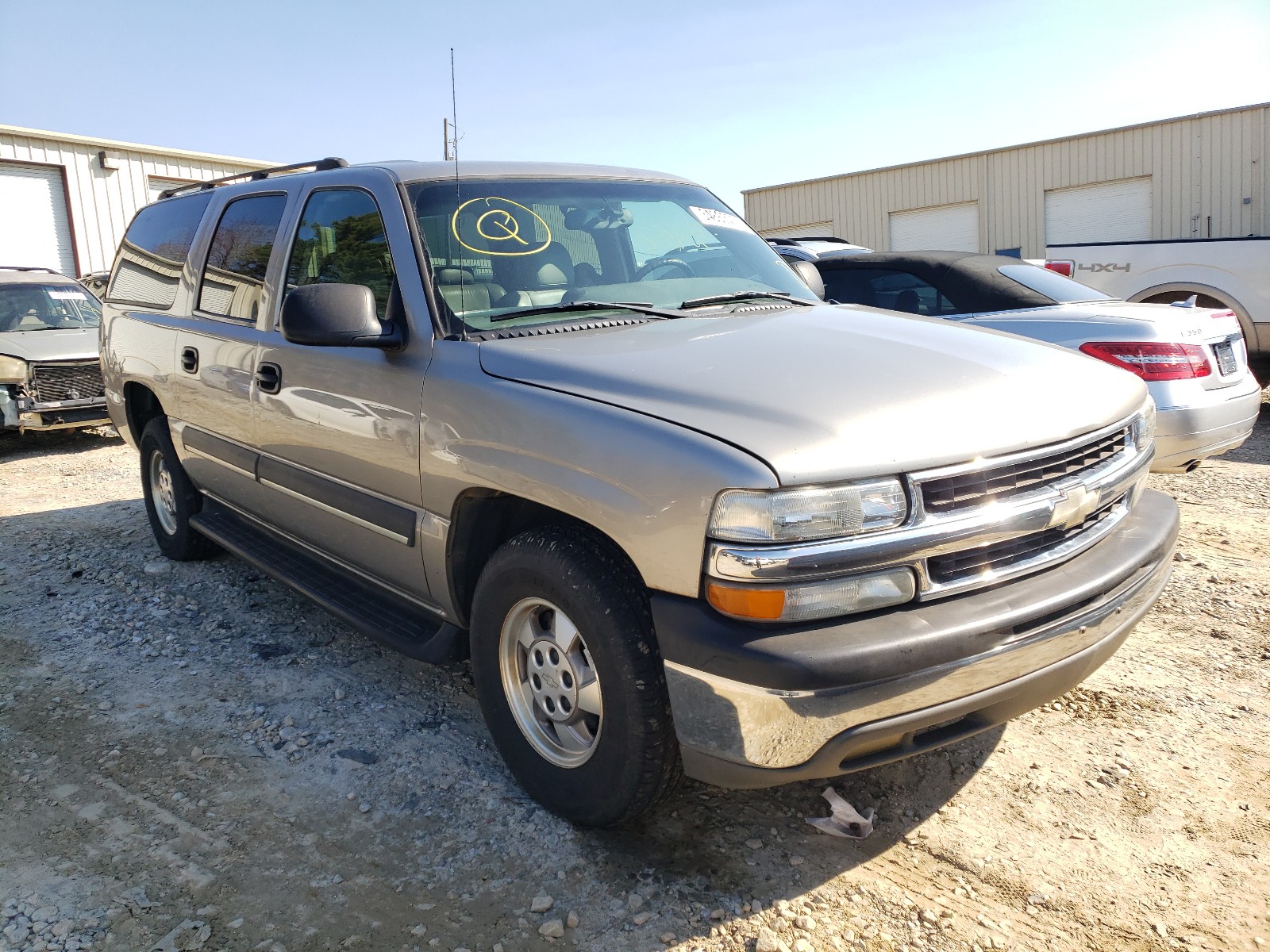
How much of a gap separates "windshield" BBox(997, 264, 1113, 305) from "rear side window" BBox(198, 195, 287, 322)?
4612 millimetres

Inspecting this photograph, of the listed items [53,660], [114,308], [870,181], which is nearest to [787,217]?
[870,181]

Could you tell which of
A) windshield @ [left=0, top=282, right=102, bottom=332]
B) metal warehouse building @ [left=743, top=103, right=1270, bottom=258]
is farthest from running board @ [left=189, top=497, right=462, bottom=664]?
metal warehouse building @ [left=743, top=103, right=1270, bottom=258]

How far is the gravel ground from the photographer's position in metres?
2.35

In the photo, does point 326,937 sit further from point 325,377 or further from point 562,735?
point 325,377

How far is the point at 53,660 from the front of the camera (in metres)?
4.07

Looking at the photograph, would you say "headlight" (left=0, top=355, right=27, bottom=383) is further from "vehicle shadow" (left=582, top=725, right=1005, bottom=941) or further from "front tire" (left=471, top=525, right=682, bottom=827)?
"vehicle shadow" (left=582, top=725, right=1005, bottom=941)

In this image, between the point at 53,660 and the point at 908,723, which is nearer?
the point at 908,723

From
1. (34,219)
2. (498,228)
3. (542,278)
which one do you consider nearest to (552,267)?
(542,278)

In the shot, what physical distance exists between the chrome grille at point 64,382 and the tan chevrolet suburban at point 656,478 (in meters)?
6.04

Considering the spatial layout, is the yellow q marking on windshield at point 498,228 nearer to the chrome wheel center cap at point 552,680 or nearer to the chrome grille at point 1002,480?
the chrome wheel center cap at point 552,680

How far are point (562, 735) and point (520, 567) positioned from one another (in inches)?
21.2

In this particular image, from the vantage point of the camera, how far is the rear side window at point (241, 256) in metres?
3.94

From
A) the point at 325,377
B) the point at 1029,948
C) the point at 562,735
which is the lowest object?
the point at 1029,948

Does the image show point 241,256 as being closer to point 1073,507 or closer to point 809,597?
point 809,597
